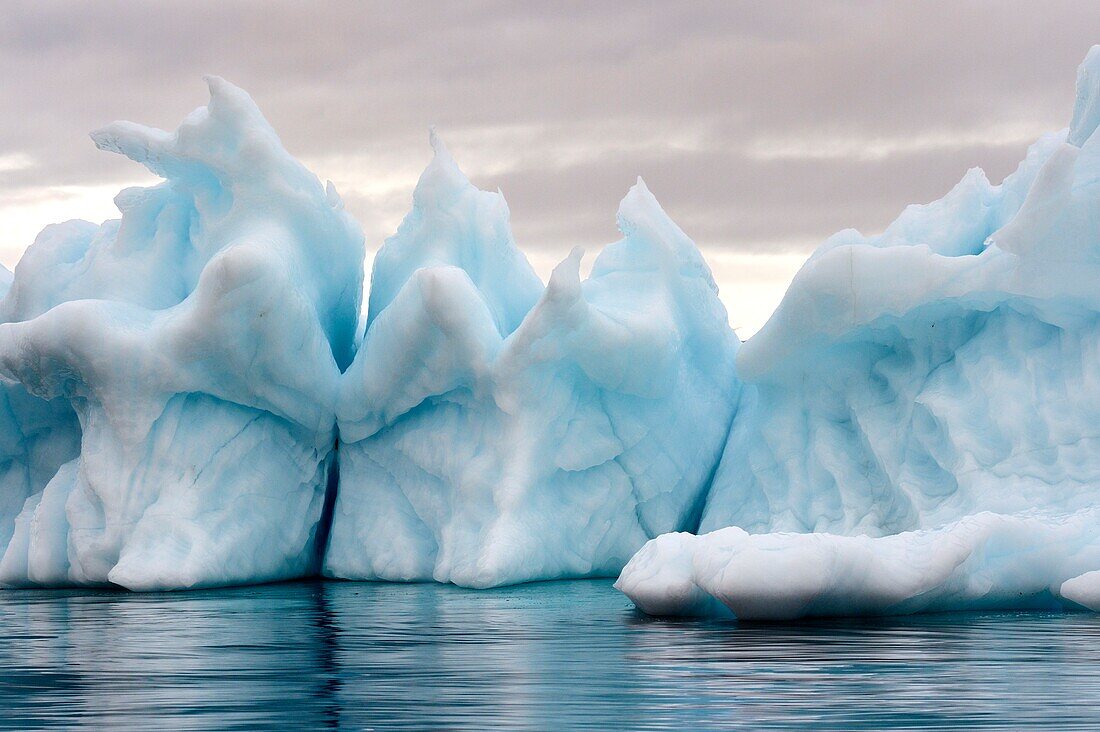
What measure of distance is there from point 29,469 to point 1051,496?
35.9 feet

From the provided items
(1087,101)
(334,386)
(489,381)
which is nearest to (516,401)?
(489,381)

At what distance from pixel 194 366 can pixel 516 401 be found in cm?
300

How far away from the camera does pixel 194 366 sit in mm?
14883

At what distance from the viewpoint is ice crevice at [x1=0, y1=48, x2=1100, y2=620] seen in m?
13.7

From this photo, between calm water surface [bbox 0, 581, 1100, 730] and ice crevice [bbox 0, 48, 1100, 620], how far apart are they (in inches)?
128

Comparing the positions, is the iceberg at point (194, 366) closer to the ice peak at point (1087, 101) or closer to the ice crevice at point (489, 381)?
the ice crevice at point (489, 381)

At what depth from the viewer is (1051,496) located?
1294 cm

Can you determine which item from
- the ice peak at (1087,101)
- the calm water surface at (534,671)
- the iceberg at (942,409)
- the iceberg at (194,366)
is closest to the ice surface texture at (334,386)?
the iceberg at (194,366)

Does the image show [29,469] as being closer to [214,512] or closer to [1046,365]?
[214,512]

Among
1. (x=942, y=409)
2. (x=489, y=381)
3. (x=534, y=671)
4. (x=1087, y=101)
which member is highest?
(x=1087, y=101)

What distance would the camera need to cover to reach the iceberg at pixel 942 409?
35.3 feet

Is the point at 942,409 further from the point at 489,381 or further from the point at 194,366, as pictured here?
the point at 194,366

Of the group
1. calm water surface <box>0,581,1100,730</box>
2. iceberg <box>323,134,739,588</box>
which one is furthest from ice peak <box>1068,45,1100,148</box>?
calm water surface <box>0,581,1100,730</box>

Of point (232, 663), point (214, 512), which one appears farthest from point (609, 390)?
point (232, 663)
